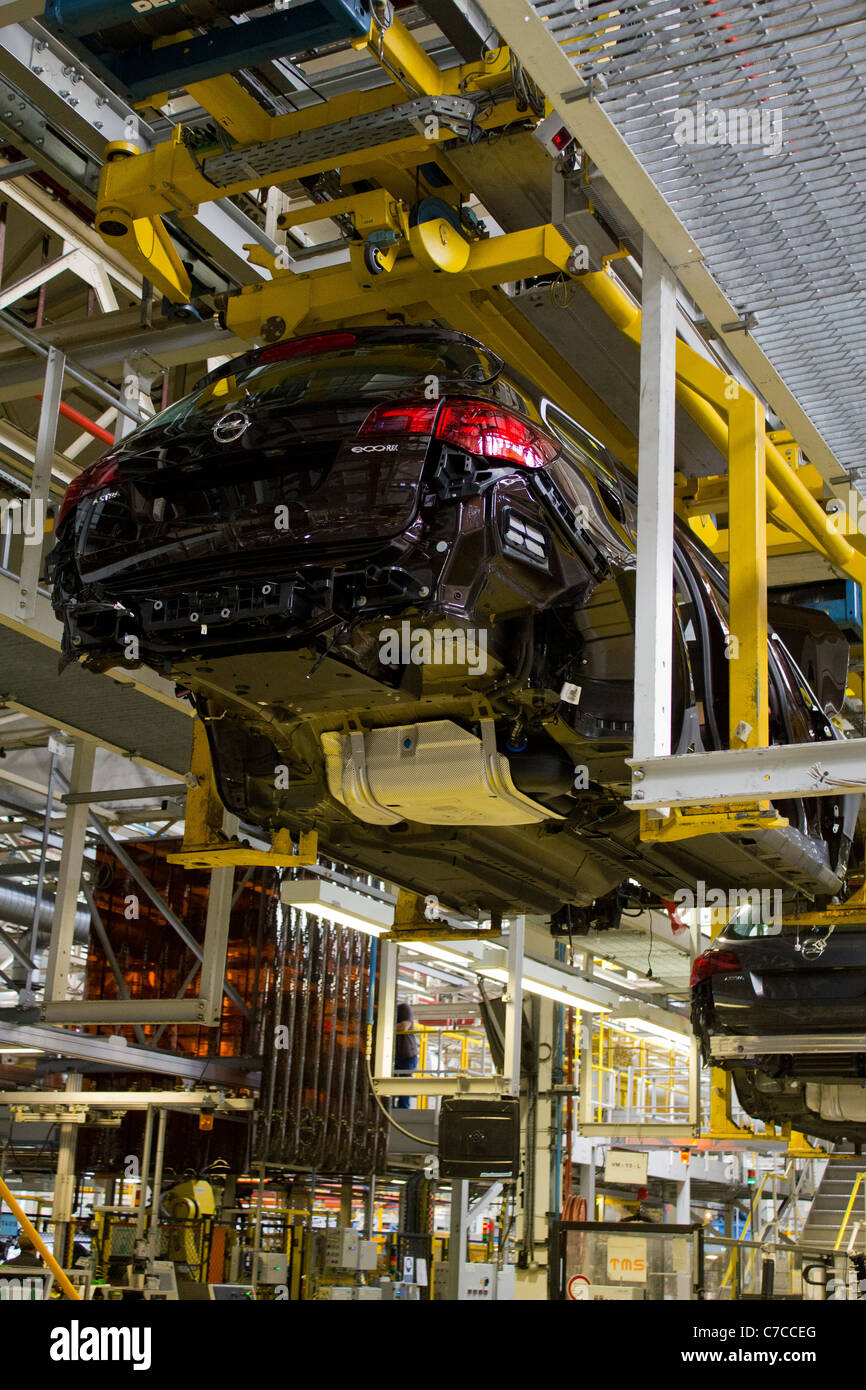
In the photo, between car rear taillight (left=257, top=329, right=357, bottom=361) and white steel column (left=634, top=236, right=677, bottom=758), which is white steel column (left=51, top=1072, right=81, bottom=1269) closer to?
car rear taillight (left=257, top=329, right=357, bottom=361)

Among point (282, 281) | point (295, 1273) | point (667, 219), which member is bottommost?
point (295, 1273)

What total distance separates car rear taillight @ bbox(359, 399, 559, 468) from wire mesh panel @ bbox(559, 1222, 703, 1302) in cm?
717

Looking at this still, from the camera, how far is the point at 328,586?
13.6ft

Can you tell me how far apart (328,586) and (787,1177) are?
18.3 meters

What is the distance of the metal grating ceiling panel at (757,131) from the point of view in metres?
3.47

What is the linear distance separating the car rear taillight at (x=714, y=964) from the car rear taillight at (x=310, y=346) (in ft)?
17.9

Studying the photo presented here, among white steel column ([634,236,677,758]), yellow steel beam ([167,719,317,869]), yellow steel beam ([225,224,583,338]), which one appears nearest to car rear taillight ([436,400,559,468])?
white steel column ([634,236,677,758])

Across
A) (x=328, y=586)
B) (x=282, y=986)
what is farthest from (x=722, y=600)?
(x=282, y=986)

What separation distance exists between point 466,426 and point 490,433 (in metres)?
0.08

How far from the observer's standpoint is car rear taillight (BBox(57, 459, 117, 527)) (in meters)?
4.55

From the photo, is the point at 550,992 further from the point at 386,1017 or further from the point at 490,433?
the point at 490,433

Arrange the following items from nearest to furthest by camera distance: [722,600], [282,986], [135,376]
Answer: [722,600]
[135,376]
[282,986]
